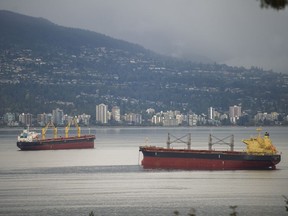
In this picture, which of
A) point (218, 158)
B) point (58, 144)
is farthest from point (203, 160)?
point (58, 144)

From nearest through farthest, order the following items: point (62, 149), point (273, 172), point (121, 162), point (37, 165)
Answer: point (273, 172) → point (37, 165) → point (121, 162) → point (62, 149)

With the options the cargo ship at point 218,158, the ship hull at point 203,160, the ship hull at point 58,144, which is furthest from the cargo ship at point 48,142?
the ship hull at point 203,160

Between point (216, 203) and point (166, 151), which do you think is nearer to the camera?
point (216, 203)

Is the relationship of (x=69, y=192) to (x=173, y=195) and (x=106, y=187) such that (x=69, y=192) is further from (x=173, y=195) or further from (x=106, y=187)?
(x=173, y=195)

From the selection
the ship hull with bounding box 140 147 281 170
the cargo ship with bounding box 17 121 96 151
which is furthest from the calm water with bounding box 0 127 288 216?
the cargo ship with bounding box 17 121 96 151

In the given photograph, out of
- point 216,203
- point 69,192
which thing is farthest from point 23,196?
point 216,203

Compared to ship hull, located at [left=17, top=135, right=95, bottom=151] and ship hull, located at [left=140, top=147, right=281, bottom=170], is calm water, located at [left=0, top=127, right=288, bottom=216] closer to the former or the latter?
ship hull, located at [left=140, top=147, right=281, bottom=170]

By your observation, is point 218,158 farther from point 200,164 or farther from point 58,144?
point 58,144
